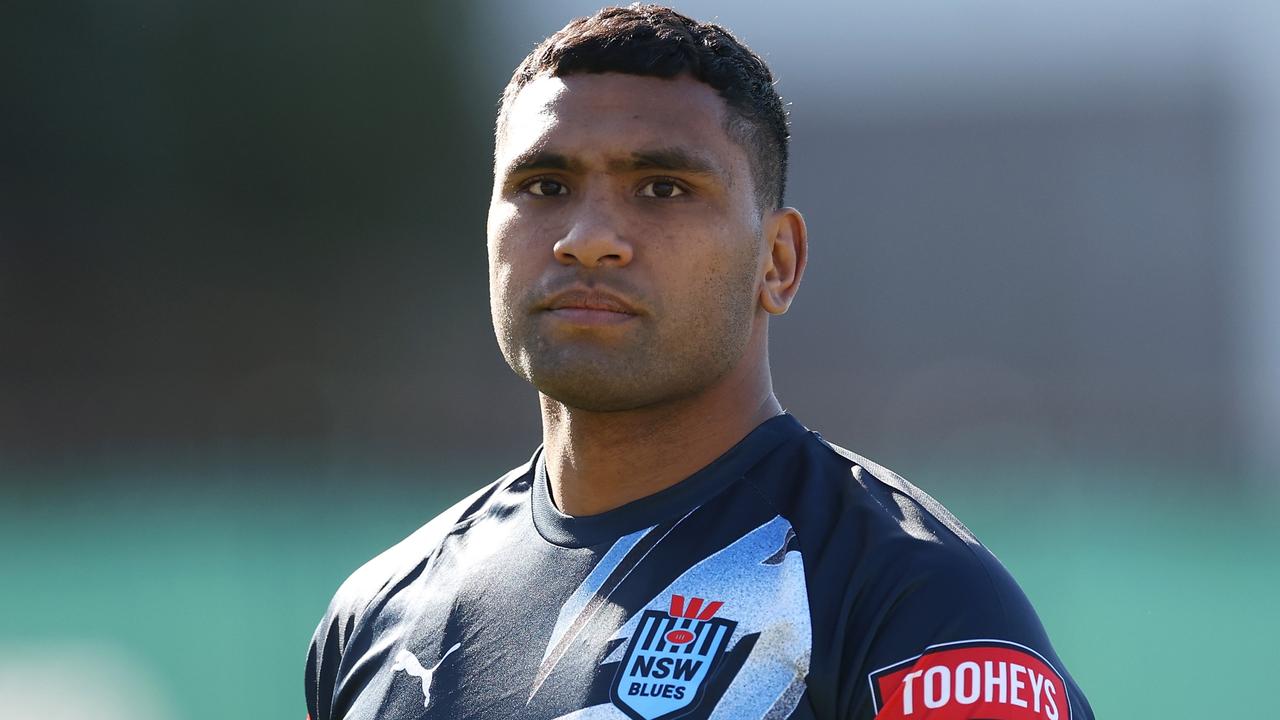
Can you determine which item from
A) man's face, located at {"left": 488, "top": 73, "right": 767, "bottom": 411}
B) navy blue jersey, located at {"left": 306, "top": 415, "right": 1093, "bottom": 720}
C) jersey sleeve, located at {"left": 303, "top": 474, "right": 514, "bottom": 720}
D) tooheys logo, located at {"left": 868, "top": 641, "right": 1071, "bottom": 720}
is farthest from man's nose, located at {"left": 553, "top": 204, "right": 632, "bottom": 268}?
tooheys logo, located at {"left": 868, "top": 641, "right": 1071, "bottom": 720}

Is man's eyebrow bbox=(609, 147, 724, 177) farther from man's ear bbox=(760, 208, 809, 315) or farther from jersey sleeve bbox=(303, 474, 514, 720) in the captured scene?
jersey sleeve bbox=(303, 474, 514, 720)

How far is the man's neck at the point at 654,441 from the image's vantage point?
2.48m

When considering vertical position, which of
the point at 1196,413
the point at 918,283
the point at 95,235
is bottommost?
the point at 1196,413

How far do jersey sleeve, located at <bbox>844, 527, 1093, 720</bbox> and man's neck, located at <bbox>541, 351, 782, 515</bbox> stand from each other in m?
0.50

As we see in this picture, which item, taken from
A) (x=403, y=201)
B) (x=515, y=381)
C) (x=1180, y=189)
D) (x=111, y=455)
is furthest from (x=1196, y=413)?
(x=111, y=455)

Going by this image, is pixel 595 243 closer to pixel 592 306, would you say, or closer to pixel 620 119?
pixel 592 306

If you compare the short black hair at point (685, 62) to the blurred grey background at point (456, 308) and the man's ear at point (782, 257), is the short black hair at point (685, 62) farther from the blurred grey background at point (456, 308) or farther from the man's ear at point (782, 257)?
the blurred grey background at point (456, 308)

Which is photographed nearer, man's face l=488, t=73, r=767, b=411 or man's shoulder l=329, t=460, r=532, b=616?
man's face l=488, t=73, r=767, b=411

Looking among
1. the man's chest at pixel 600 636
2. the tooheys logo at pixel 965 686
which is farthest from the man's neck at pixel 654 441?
the tooheys logo at pixel 965 686

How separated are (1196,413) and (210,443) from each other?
1104cm

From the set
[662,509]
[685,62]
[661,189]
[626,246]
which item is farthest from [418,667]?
[685,62]

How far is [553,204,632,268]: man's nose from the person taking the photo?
2359 mm

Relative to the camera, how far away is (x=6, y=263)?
1692cm

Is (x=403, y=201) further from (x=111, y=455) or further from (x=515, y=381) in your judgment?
(x=111, y=455)
